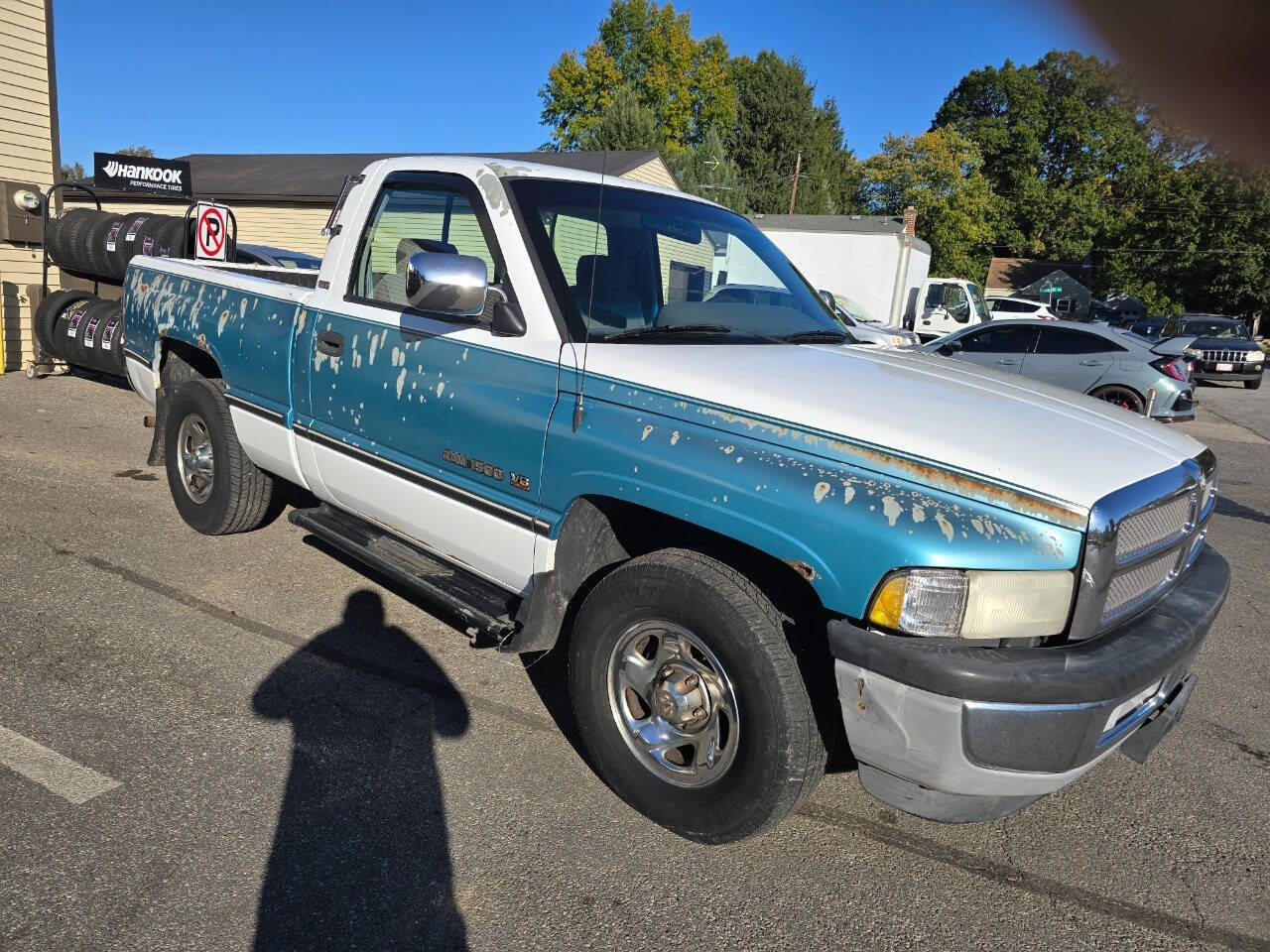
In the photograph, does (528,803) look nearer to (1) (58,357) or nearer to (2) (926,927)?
(2) (926,927)

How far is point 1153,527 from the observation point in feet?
8.21

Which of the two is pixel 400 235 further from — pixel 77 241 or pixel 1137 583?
pixel 77 241

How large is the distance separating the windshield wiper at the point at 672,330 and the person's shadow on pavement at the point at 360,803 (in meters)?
1.62

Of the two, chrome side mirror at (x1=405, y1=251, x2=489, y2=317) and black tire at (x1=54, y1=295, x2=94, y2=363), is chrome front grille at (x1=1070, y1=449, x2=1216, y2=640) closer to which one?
chrome side mirror at (x1=405, y1=251, x2=489, y2=317)

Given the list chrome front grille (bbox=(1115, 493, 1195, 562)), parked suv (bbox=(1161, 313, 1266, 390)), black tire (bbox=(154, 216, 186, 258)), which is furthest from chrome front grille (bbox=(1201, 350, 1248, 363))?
chrome front grille (bbox=(1115, 493, 1195, 562))

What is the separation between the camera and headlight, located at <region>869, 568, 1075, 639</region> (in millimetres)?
2193

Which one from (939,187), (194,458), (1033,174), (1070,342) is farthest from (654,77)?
(194,458)

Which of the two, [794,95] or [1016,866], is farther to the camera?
[794,95]

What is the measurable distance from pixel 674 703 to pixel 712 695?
Answer: 0.45 ft

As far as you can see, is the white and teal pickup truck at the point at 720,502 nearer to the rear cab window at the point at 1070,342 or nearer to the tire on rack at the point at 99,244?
the tire on rack at the point at 99,244

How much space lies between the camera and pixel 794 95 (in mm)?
57844

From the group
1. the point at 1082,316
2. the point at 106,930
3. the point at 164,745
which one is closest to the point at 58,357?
the point at 164,745

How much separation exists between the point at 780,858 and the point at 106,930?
1.89 m

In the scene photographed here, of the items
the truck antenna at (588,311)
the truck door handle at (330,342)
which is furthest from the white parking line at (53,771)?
the truck antenna at (588,311)
